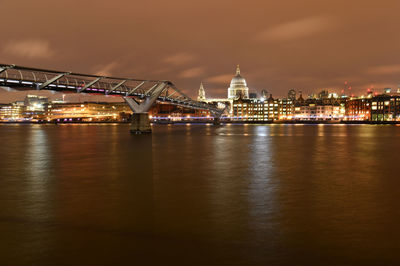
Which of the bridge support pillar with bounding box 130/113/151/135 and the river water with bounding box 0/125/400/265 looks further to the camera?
the bridge support pillar with bounding box 130/113/151/135

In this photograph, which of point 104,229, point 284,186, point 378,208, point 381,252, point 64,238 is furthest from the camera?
point 284,186

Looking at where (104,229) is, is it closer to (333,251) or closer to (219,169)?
(333,251)

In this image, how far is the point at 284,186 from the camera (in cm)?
1748

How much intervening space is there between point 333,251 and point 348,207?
16.3ft

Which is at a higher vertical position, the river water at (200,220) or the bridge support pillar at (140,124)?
the bridge support pillar at (140,124)

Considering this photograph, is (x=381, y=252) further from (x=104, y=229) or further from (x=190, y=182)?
(x=190, y=182)

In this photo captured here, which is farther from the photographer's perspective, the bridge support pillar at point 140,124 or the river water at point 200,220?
the bridge support pillar at point 140,124

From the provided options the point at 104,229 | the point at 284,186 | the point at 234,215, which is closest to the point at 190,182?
the point at 284,186

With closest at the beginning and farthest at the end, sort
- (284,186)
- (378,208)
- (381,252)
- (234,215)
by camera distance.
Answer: (381,252) → (234,215) → (378,208) → (284,186)

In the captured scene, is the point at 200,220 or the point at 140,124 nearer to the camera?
the point at 200,220

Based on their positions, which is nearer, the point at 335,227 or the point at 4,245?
the point at 4,245

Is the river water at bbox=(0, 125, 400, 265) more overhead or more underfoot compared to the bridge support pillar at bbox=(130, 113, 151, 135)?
more underfoot

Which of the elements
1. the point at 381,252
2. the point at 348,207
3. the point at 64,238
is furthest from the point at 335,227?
the point at 64,238

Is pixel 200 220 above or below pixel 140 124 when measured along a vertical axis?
below
